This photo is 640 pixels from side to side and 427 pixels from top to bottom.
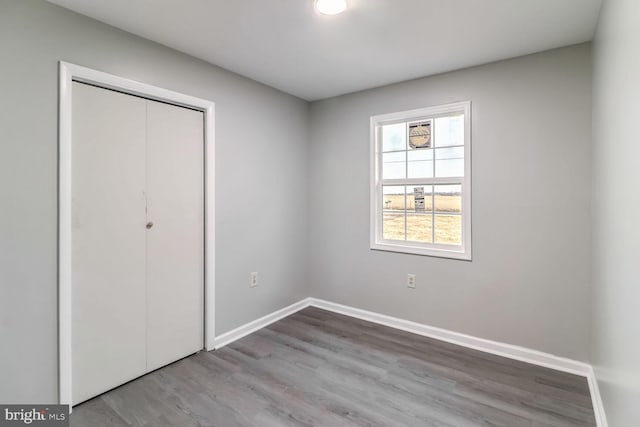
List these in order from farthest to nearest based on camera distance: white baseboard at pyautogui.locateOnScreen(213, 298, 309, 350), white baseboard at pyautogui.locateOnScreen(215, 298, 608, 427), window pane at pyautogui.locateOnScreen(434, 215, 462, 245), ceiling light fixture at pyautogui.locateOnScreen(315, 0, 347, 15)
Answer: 1. window pane at pyautogui.locateOnScreen(434, 215, 462, 245)
2. white baseboard at pyautogui.locateOnScreen(213, 298, 309, 350)
3. white baseboard at pyautogui.locateOnScreen(215, 298, 608, 427)
4. ceiling light fixture at pyautogui.locateOnScreen(315, 0, 347, 15)

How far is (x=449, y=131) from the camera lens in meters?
2.96

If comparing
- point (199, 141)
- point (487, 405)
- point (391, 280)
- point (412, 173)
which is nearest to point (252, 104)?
point (199, 141)

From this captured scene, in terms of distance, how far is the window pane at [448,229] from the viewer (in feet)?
9.60

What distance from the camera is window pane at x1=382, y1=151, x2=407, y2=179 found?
3235 mm

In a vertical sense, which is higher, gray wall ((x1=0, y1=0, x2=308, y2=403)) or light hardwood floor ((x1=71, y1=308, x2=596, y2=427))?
gray wall ((x1=0, y1=0, x2=308, y2=403))

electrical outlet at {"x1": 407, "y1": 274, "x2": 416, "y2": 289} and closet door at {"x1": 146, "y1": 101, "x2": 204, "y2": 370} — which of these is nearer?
closet door at {"x1": 146, "y1": 101, "x2": 204, "y2": 370}

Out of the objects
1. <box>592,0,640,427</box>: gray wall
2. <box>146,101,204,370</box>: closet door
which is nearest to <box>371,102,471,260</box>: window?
<box>592,0,640,427</box>: gray wall

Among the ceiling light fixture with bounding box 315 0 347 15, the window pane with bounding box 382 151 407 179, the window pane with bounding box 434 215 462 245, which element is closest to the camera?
the ceiling light fixture with bounding box 315 0 347 15

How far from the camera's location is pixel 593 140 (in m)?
2.22

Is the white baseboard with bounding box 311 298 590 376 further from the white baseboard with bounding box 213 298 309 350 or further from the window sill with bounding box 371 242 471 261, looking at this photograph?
the window sill with bounding box 371 242 471 261

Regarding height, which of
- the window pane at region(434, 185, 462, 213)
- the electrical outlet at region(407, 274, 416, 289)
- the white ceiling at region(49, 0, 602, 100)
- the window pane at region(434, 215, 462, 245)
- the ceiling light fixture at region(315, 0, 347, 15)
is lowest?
the electrical outlet at region(407, 274, 416, 289)

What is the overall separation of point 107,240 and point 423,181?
8.76 ft

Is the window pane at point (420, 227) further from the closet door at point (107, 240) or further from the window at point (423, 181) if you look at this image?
the closet door at point (107, 240)

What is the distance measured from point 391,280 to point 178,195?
2.17 meters
